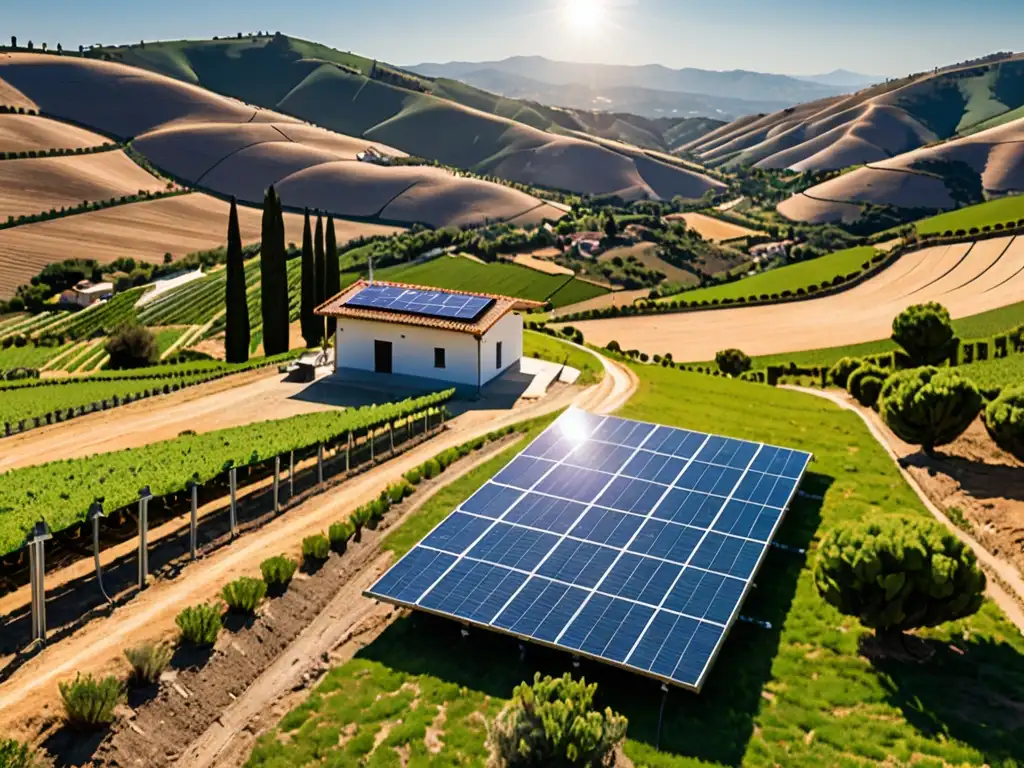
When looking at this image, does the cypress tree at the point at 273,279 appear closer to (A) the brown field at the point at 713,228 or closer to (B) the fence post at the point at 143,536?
(B) the fence post at the point at 143,536

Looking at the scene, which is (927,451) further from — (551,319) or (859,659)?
(551,319)

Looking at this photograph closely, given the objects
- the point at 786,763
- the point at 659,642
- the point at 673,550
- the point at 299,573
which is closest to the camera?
the point at 786,763

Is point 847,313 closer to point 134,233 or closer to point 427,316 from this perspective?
point 427,316

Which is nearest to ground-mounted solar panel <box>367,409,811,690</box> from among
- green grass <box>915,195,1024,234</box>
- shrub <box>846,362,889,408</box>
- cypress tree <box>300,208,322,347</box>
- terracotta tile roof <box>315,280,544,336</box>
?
shrub <box>846,362,889,408</box>

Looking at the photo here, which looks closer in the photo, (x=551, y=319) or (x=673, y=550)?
(x=673, y=550)

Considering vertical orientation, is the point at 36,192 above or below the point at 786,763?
above

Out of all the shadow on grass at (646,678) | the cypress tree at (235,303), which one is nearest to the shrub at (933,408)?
the shadow on grass at (646,678)

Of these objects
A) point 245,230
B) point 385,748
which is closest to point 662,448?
point 385,748
